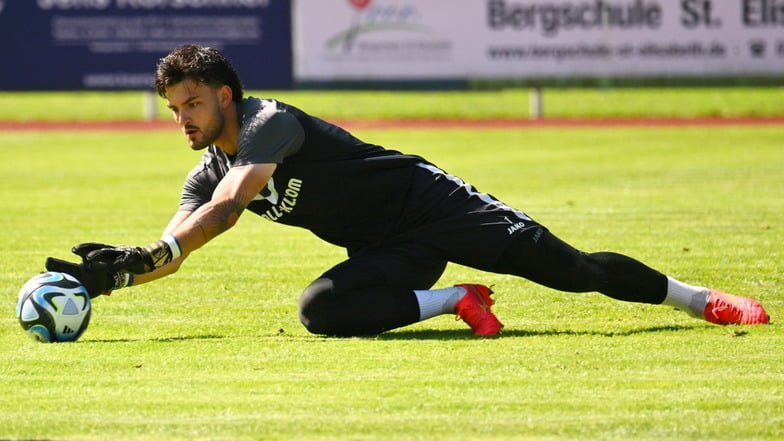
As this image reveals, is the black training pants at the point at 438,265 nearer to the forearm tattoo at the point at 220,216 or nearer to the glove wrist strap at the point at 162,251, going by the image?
the forearm tattoo at the point at 220,216

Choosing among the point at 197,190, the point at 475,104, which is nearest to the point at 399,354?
the point at 197,190

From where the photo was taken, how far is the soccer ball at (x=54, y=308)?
24.8 feet

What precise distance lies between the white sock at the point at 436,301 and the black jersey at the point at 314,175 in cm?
46

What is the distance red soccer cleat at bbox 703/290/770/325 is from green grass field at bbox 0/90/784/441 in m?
0.08

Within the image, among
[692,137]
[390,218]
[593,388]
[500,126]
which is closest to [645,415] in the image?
[593,388]

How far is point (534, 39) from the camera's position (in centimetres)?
3169

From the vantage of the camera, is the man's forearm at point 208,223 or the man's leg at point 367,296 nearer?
the man's forearm at point 208,223

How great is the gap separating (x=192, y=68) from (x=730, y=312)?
327 centimetres

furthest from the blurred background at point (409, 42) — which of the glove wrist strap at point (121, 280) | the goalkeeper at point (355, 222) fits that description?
the glove wrist strap at point (121, 280)

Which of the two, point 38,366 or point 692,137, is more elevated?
point 38,366

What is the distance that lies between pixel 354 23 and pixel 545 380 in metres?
26.0

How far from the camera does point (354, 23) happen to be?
32.0 meters

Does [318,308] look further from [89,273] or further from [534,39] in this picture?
[534,39]

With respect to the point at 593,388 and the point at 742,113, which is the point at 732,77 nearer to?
the point at 742,113
